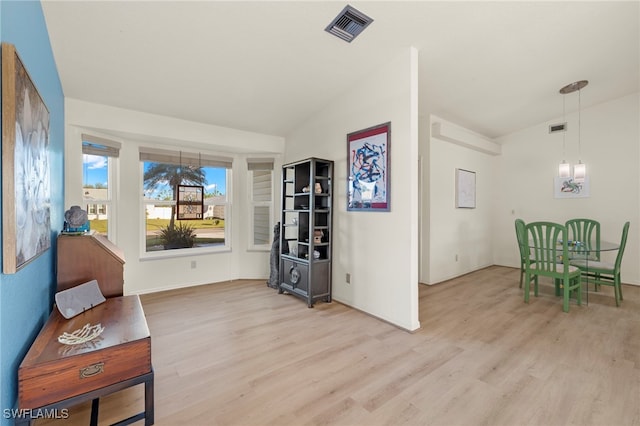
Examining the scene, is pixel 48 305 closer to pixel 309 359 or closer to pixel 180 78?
pixel 309 359

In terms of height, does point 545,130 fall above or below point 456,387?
above

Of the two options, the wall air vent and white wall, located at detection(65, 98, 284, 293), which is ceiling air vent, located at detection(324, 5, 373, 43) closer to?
white wall, located at detection(65, 98, 284, 293)

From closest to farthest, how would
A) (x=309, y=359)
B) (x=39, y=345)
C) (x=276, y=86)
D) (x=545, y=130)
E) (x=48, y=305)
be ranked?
(x=39, y=345) < (x=48, y=305) < (x=309, y=359) < (x=276, y=86) < (x=545, y=130)

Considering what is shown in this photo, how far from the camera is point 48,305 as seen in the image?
83.0 inches

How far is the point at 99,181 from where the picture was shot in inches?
143

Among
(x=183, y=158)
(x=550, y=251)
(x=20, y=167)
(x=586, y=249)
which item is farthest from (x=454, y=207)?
(x=20, y=167)

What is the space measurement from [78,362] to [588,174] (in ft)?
21.9

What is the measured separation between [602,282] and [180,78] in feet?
18.3

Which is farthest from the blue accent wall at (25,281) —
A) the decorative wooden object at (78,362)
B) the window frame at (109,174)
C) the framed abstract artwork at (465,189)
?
the framed abstract artwork at (465,189)

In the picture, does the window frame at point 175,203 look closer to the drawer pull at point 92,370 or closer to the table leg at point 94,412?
the table leg at point 94,412

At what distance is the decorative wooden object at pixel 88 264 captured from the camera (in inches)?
84.4

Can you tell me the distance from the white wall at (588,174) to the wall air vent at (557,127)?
0.07m

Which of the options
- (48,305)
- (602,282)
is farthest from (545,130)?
(48,305)

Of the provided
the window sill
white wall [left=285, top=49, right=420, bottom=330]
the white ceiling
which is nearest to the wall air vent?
the white ceiling
